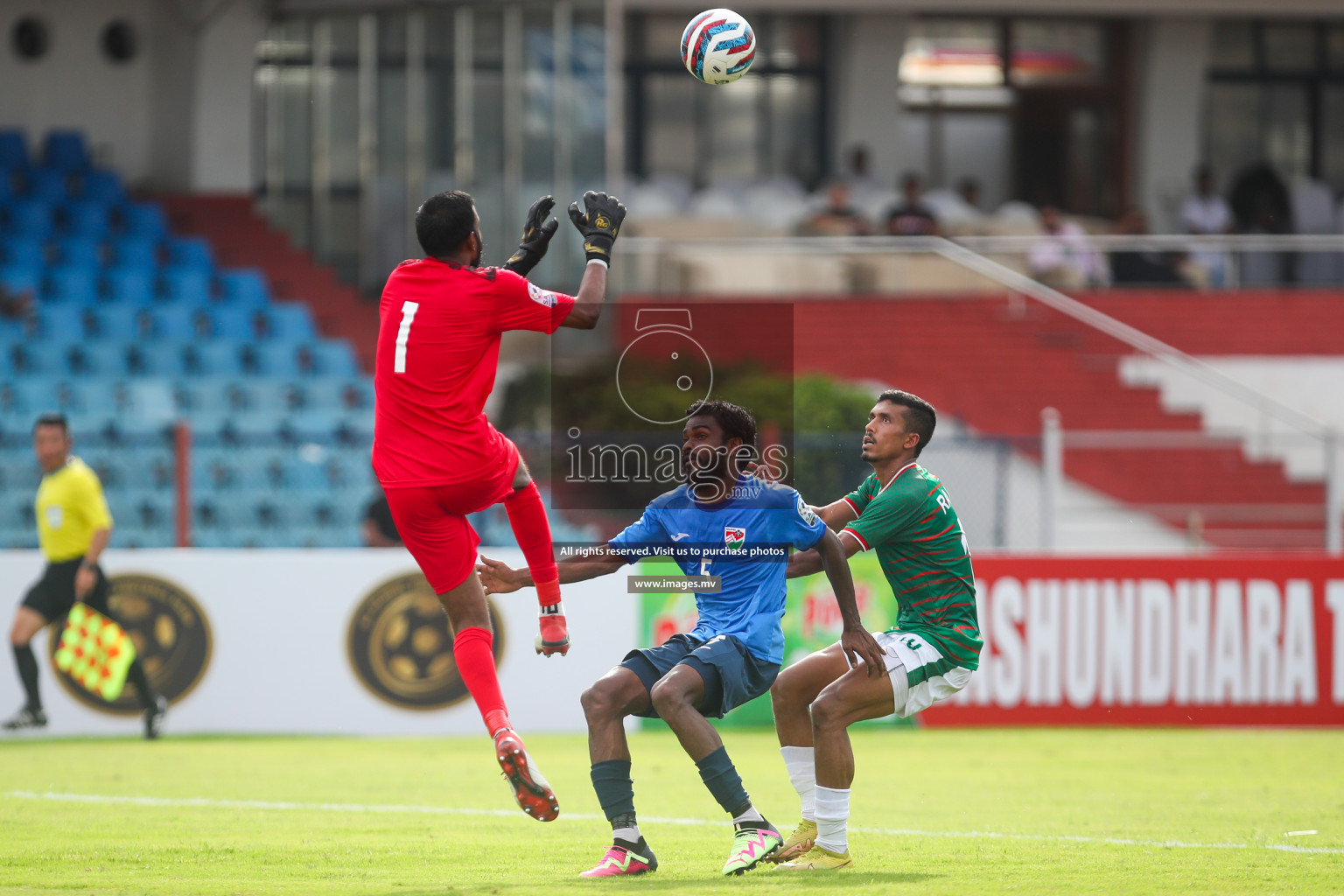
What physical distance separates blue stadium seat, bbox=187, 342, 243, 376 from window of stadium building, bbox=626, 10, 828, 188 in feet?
31.0

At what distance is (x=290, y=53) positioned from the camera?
22.1 metres

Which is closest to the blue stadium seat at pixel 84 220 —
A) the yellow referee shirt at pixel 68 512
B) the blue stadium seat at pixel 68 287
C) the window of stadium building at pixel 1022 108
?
the blue stadium seat at pixel 68 287

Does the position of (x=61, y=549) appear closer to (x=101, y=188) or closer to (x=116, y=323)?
(x=116, y=323)

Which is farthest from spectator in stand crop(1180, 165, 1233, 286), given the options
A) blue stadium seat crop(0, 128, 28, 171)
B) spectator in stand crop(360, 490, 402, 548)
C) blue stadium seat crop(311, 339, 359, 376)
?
blue stadium seat crop(0, 128, 28, 171)

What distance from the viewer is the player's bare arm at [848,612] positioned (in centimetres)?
648

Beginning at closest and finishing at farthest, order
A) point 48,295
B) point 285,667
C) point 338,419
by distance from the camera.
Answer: point 285,667 < point 338,419 < point 48,295

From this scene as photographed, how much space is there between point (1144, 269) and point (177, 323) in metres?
11.8

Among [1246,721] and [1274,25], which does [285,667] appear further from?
[1274,25]

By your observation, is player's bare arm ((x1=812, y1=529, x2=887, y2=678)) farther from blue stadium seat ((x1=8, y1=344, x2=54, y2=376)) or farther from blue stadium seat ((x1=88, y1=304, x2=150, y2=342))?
blue stadium seat ((x1=88, y1=304, x2=150, y2=342))

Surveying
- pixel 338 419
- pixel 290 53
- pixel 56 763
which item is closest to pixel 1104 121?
pixel 290 53

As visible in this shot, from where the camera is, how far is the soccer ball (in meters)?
8.16

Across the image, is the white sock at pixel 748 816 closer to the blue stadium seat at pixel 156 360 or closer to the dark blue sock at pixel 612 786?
the dark blue sock at pixel 612 786

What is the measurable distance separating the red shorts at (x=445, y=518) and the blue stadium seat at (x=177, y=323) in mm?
12815

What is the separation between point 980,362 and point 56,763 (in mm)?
11837
